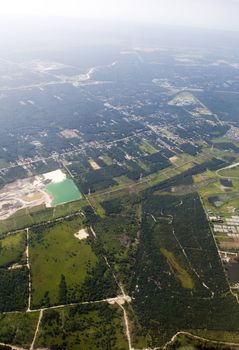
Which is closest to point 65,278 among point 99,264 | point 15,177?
point 99,264

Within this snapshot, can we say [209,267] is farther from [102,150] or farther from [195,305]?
[102,150]

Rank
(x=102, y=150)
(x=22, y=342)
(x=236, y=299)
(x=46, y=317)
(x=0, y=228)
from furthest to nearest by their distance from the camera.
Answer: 1. (x=102, y=150)
2. (x=0, y=228)
3. (x=236, y=299)
4. (x=46, y=317)
5. (x=22, y=342)

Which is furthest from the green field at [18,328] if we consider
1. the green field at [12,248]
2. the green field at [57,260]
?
the green field at [12,248]

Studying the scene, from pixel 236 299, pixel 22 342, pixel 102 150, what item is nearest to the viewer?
pixel 22 342

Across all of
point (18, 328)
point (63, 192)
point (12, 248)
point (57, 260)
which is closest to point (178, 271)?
point (57, 260)

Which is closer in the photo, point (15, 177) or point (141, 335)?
point (141, 335)

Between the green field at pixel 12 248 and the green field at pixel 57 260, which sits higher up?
the green field at pixel 12 248

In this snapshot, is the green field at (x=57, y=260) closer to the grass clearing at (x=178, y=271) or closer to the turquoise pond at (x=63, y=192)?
the turquoise pond at (x=63, y=192)

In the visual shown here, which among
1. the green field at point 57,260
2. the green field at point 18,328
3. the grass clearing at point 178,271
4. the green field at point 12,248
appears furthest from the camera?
the green field at point 12,248
